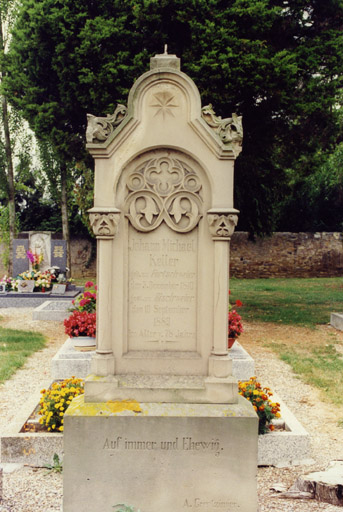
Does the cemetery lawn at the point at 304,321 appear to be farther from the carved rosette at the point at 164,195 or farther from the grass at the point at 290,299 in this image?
the carved rosette at the point at 164,195

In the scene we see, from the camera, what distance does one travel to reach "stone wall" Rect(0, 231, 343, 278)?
90.9 feet

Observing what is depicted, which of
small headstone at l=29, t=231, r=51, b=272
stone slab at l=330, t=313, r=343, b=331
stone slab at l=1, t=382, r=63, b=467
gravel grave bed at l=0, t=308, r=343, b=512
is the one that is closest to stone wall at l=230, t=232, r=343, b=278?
small headstone at l=29, t=231, r=51, b=272

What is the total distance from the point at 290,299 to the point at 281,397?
11269mm

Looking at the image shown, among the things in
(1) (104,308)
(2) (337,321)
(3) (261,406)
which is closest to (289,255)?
(2) (337,321)

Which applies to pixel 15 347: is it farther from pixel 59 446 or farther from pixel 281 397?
pixel 59 446

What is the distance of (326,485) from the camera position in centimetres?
402

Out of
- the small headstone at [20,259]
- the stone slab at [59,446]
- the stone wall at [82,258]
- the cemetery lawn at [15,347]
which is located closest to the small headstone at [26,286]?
the small headstone at [20,259]

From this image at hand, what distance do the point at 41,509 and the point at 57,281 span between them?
13288 mm

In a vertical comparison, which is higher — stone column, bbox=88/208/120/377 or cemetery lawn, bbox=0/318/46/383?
stone column, bbox=88/208/120/377

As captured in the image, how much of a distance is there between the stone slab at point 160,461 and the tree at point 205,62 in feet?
27.2

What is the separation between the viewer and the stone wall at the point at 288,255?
90.9 ft

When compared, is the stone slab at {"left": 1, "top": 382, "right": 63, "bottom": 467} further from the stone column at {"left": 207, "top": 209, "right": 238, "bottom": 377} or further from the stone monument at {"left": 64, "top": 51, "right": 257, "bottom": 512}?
the stone column at {"left": 207, "top": 209, "right": 238, "bottom": 377}

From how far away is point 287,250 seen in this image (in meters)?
27.9

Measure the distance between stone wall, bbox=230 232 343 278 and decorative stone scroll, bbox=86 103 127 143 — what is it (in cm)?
2380
